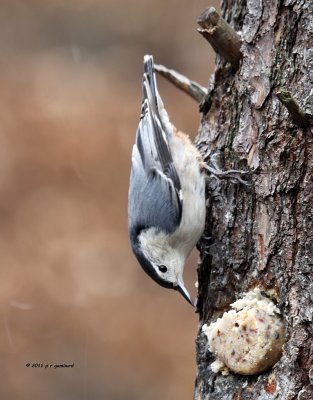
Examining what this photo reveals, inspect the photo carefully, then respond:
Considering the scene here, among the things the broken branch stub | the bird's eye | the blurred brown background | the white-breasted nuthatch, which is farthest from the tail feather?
the blurred brown background

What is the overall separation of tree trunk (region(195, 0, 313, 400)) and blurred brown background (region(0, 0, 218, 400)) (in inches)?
109

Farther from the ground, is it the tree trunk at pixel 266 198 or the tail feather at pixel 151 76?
the tail feather at pixel 151 76

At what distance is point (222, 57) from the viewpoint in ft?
10.8

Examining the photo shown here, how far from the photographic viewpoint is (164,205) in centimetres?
362

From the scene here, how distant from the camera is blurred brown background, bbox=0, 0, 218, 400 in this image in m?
6.08

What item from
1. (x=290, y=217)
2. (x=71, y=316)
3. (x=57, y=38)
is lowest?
(x=71, y=316)

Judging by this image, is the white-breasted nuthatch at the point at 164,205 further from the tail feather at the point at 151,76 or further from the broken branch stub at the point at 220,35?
the broken branch stub at the point at 220,35

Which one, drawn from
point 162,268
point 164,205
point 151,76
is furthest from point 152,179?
point 151,76

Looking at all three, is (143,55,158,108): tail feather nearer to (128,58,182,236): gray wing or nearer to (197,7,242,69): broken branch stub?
(128,58,182,236): gray wing

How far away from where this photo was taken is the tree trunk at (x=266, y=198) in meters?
2.84

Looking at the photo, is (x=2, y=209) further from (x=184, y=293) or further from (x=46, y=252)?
(x=184, y=293)

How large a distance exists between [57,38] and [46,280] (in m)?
2.18

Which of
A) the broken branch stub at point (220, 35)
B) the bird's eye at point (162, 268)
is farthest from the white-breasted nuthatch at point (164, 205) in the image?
the broken branch stub at point (220, 35)

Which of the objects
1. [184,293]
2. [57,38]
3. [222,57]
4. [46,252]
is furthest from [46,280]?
[222,57]
